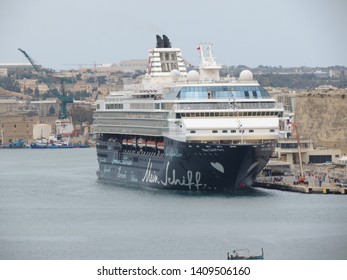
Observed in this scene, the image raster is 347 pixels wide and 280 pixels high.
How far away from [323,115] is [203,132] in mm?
36148

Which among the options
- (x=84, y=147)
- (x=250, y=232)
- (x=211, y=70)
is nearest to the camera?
(x=250, y=232)

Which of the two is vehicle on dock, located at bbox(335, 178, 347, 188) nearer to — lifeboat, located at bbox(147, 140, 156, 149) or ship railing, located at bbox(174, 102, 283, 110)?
ship railing, located at bbox(174, 102, 283, 110)

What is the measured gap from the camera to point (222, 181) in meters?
55.4

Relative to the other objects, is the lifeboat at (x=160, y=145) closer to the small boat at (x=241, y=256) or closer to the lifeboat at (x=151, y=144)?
the lifeboat at (x=151, y=144)

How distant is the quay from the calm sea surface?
793 millimetres

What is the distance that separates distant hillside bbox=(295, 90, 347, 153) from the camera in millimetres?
87312

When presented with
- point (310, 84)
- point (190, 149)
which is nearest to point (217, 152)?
point (190, 149)

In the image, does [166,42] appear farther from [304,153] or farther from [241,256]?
[241,256]

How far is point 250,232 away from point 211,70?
14177 millimetres

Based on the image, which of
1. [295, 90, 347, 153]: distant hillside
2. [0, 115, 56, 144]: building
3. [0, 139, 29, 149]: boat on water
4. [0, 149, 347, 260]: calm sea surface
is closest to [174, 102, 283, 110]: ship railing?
[0, 149, 347, 260]: calm sea surface

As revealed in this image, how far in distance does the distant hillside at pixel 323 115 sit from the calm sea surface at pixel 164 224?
86.8ft

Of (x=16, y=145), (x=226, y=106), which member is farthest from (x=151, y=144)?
(x=16, y=145)

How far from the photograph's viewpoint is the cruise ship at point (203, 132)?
181 ft
